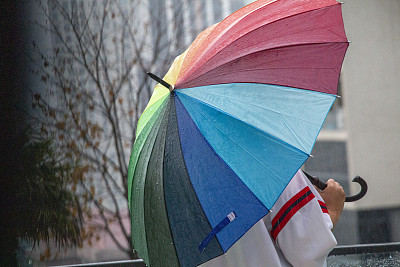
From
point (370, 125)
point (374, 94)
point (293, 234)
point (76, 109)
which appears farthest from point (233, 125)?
point (370, 125)

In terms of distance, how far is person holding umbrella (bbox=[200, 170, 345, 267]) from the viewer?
6.04 ft

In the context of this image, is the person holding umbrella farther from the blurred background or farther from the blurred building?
the blurred building

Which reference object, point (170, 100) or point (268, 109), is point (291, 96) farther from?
point (170, 100)

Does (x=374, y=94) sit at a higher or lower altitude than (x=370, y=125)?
higher

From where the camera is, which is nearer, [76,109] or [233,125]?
[233,125]

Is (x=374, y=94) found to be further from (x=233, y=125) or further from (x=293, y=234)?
(x=233, y=125)

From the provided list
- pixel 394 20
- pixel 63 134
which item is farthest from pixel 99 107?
pixel 394 20

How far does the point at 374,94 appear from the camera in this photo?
8867mm

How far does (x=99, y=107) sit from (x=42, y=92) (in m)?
0.55

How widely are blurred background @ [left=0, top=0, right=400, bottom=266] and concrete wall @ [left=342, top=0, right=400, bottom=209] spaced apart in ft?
9.54

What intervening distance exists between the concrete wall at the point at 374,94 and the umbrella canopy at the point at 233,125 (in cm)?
594

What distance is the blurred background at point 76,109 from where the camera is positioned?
4.19m

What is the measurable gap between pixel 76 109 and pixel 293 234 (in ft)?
11.2

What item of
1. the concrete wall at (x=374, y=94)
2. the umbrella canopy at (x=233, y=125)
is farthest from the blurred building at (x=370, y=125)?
the umbrella canopy at (x=233, y=125)
